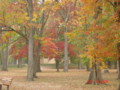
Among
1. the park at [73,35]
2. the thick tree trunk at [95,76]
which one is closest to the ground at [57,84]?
the park at [73,35]

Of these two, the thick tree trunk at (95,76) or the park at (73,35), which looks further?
the thick tree trunk at (95,76)

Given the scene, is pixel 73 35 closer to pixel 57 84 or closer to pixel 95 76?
pixel 95 76

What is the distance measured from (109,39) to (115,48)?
0.64 m

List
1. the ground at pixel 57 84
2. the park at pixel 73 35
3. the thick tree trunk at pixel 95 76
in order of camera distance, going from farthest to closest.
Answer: the thick tree trunk at pixel 95 76
the ground at pixel 57 84
the park at pixel 73 35

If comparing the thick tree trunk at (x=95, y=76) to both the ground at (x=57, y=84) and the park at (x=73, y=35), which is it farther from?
the ground at (x=57, y=84)

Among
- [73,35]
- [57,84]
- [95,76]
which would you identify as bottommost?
[57,84]

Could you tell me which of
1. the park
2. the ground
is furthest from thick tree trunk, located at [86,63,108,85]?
the ground

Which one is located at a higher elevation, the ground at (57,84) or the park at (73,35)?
the park at (73,35)

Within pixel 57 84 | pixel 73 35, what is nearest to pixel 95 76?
pixel 57 84

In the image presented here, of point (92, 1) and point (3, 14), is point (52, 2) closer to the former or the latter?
point (3, 14)

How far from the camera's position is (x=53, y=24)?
44906 millimetres

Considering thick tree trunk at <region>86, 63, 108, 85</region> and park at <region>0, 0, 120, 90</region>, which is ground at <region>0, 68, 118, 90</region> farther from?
thick tree trunk at <region>86, 63, 108, 85</region>

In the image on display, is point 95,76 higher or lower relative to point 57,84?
higher

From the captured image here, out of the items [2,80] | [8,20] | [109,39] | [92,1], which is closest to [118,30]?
[109,39]
